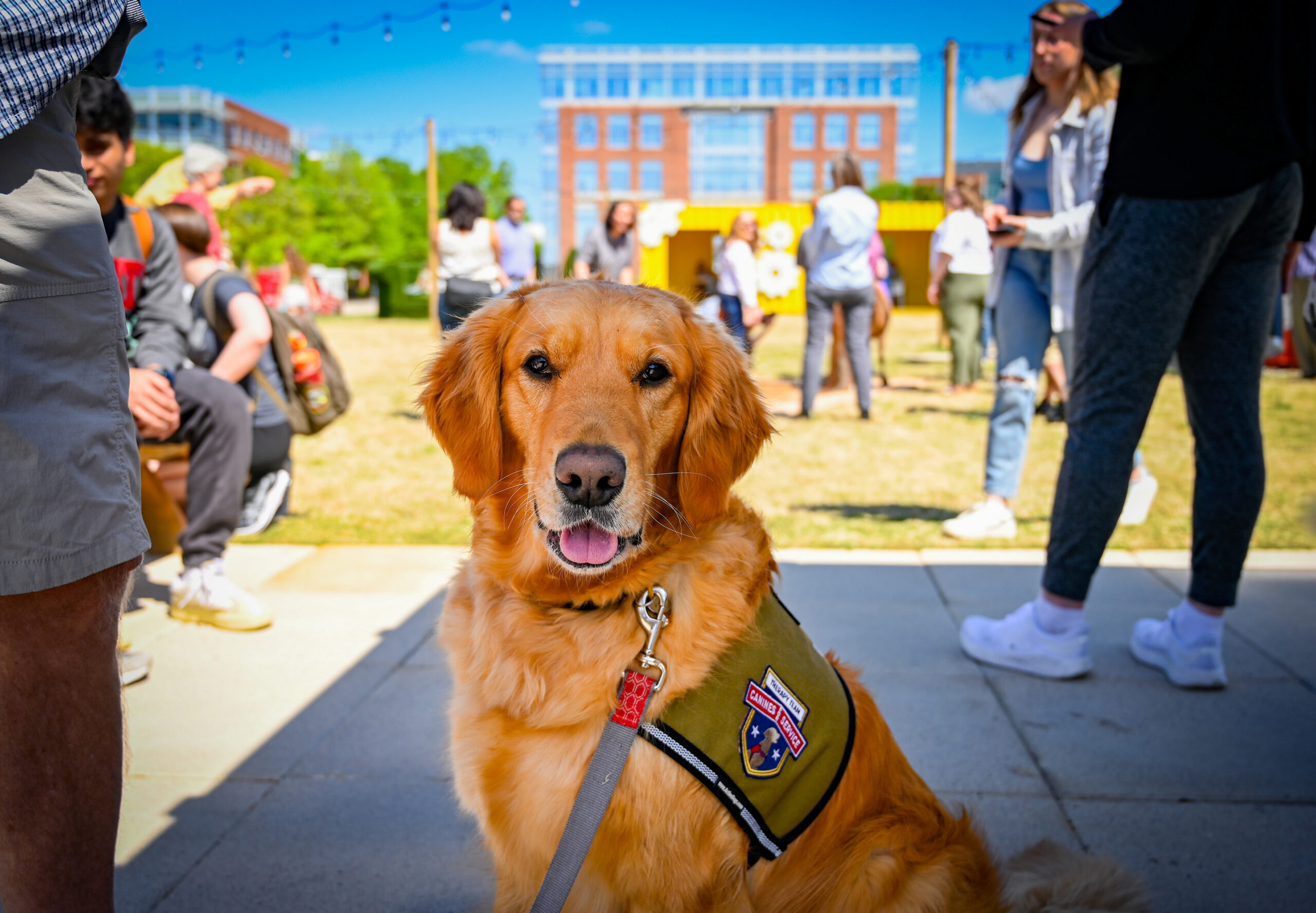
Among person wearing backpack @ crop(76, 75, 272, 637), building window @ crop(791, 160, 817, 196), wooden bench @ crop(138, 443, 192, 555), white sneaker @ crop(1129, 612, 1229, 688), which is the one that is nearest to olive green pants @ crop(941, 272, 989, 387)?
white sneaker @ crop(1129, 612, 1229, 688)

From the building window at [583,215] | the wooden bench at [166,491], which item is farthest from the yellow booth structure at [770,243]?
the building window at [583,215]

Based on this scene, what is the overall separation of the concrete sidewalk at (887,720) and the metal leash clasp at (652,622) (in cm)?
85

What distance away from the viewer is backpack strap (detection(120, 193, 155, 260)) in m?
3.72

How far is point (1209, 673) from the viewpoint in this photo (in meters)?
3.11

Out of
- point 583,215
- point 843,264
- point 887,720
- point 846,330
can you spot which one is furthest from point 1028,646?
point 583,215

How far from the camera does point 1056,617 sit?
3174mm

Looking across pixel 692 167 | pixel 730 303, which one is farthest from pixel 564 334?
pixel 692 167

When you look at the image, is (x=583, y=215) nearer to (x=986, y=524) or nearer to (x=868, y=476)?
(x=868, y=476)

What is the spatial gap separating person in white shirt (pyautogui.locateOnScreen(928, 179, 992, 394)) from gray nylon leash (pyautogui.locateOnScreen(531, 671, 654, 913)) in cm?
952

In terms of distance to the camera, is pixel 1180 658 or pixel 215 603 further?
pixel 215 603

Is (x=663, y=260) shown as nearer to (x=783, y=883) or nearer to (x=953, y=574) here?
(x=953, y=574)

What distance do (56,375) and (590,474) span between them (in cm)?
93

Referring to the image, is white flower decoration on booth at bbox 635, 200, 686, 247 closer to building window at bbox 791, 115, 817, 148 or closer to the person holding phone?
the person holding phone

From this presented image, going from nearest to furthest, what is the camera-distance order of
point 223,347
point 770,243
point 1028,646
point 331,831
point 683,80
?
point 331,831 → point 1028,646 → point 223,347 → point 770,243 → point 683,80
